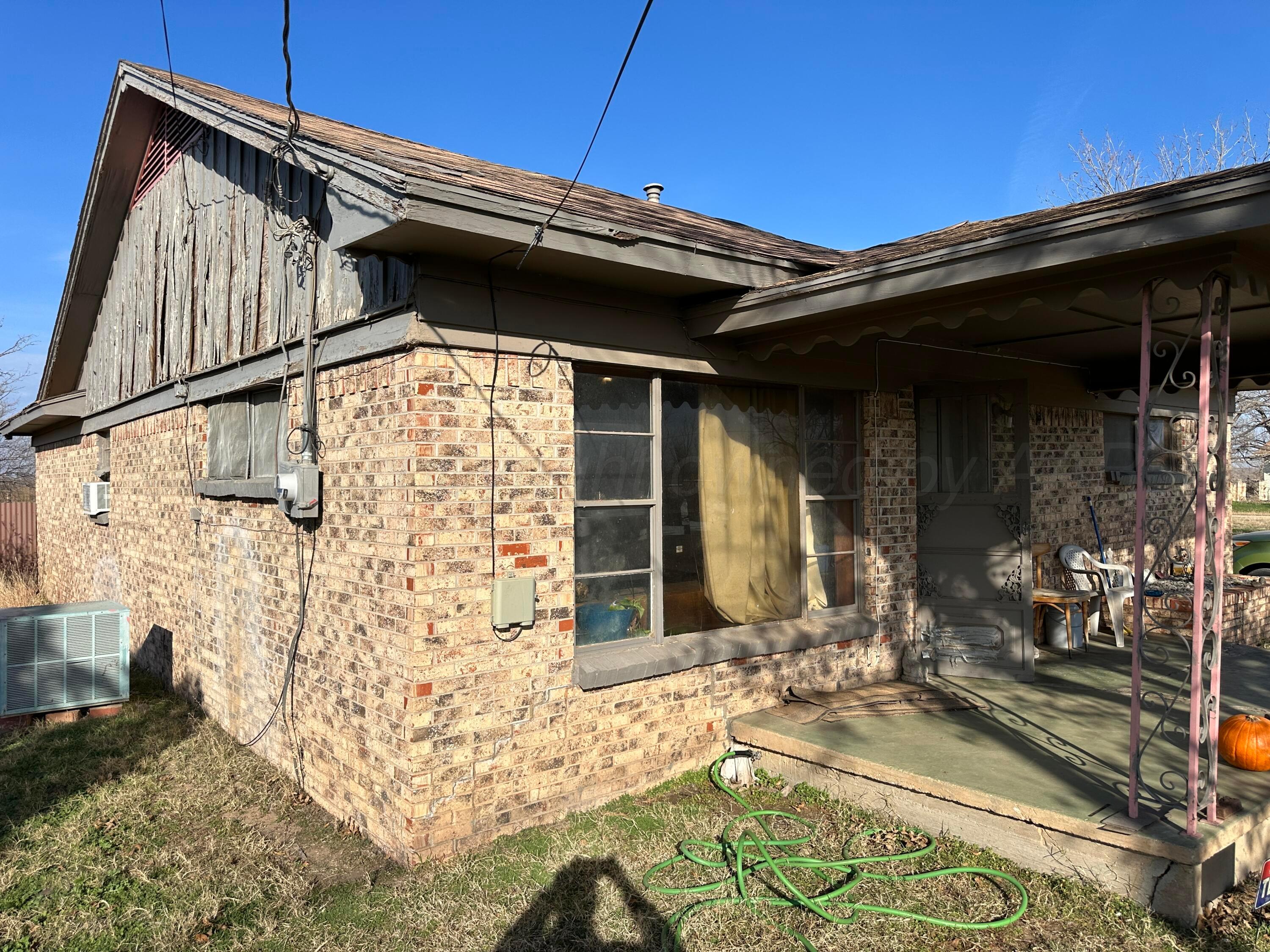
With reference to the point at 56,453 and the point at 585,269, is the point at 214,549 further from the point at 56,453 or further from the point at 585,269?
the point at 56,453

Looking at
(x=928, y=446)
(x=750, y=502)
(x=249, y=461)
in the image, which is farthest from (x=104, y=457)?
(x=928, y=446)

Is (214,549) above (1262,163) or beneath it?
beneath

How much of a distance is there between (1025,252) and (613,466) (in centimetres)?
257

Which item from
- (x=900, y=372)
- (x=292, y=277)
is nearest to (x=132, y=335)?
(x=292, y=277)

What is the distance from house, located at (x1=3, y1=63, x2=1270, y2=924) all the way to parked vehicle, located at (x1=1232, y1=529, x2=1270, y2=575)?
19.8ft

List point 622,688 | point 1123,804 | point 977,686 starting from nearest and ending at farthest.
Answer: point 1123,804
point 622,688
point 977,686

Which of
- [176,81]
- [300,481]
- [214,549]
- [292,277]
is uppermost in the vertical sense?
[176,81]

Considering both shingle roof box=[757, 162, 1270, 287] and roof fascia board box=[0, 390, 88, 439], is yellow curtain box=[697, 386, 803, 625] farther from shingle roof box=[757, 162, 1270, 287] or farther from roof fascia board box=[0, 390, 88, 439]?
roof fascia board box=[0, 390, 88, 439]

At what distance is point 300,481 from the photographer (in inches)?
204

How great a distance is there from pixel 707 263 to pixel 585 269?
0.73 m

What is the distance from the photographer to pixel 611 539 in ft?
17.2

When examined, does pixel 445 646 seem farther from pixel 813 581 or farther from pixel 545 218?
pixel 813 581

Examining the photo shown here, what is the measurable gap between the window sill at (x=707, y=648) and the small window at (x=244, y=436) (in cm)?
271

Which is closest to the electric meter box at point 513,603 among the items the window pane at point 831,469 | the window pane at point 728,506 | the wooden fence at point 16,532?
the window pane at point 728,506
